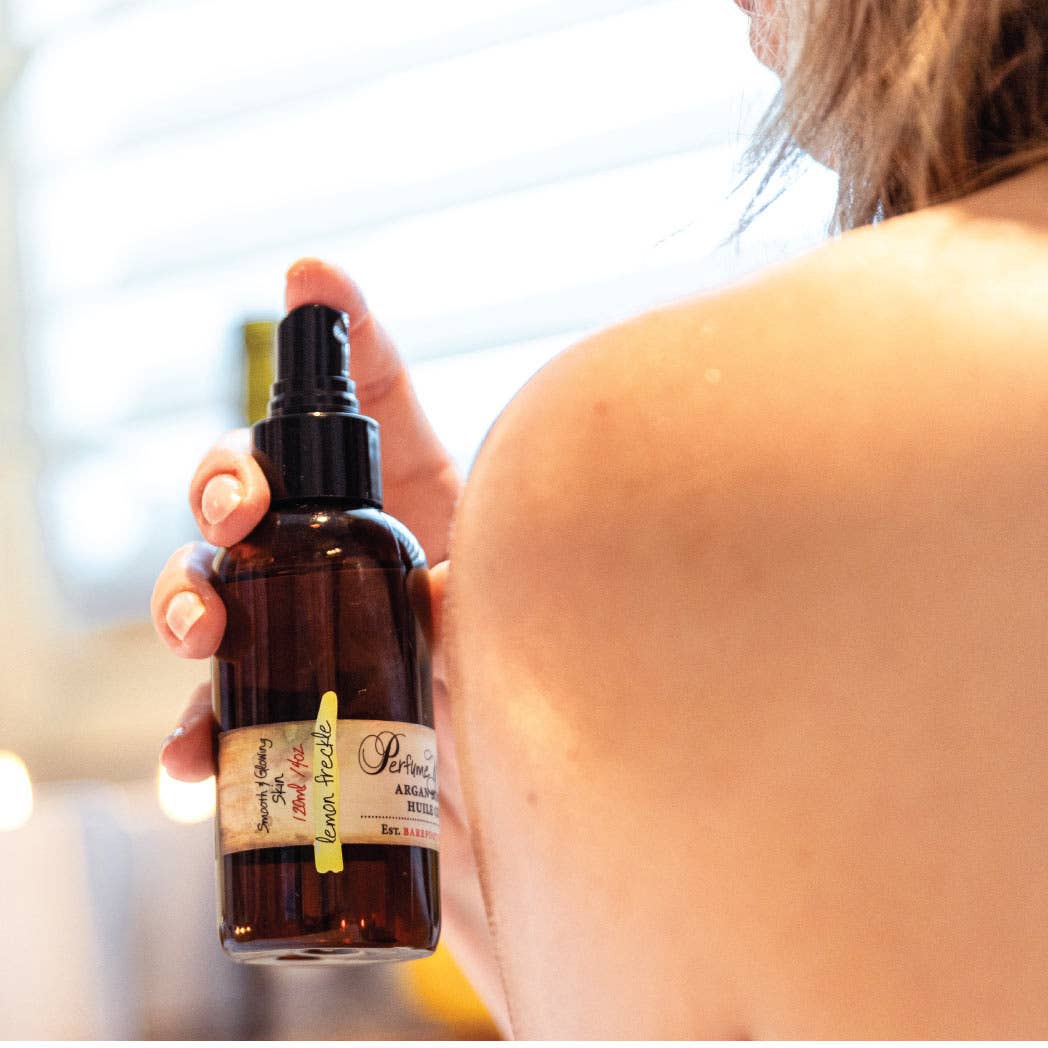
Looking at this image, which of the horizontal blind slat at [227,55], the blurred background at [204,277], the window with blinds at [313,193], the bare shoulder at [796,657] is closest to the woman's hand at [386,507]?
the bare shoulder at [796,657]

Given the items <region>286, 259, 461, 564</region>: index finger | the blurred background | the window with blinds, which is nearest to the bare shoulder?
<region>286, 259, 461, 564</region>: index finger

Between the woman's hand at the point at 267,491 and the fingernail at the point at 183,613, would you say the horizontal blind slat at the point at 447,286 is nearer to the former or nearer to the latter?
the woman's hand at the point at 267,491

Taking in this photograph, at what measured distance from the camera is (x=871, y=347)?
29 cm

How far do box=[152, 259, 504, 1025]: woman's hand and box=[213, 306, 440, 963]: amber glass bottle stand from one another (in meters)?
0.01

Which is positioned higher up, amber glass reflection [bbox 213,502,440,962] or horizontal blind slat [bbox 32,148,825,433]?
horizontal blind slat [bbox 32,148,825,433]

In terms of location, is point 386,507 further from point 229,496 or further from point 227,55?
point 227,55

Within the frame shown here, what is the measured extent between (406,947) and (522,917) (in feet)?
0.44

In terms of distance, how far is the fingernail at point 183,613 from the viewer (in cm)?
46

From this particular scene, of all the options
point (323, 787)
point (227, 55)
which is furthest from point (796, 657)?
point (227, 55)

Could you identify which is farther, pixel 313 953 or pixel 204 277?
pixel 204 277

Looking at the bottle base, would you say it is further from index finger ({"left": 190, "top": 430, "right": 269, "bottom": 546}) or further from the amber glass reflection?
index finger ({"left": 190, "top": 430, "right": 269, "bottom": 546})

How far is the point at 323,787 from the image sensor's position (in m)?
0.41

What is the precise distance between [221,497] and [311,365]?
0.20ft

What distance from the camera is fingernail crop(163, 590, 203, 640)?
0.46 metres
